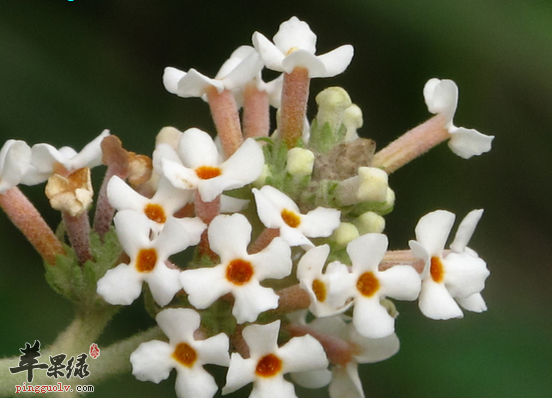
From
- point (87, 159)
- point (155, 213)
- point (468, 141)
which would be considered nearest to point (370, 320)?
point (155, 213)

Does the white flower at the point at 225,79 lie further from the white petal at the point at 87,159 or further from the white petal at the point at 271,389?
the white petal at the point at 271,389

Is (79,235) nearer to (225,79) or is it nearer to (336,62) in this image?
(225,79)

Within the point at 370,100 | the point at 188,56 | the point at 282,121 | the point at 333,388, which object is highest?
the point at 188,56

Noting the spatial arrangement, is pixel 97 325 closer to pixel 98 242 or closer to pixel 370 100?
pixel 98 242

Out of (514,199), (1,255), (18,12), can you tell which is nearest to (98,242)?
(1,255)

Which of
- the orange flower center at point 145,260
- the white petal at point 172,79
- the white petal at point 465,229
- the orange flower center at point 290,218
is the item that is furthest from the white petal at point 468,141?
the orange flower center at point 145,260

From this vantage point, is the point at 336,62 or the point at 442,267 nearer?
the point at 442,267
